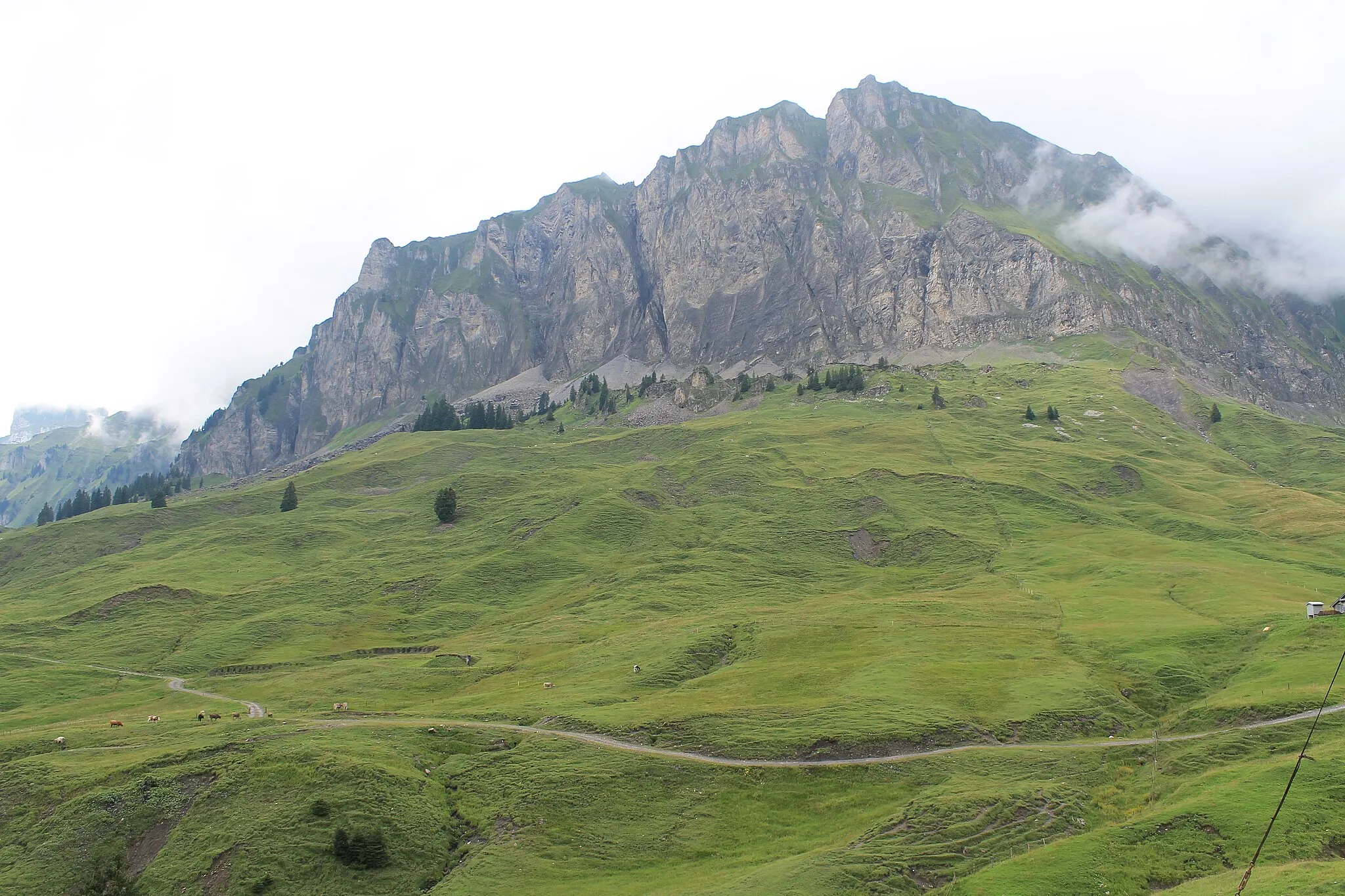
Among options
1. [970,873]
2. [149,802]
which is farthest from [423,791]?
[970,873]

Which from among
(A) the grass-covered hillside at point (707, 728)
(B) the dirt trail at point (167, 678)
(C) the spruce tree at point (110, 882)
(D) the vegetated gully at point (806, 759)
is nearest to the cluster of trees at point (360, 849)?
(A) the grass-covered hillside at point (707, 728)

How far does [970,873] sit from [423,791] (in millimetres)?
39035

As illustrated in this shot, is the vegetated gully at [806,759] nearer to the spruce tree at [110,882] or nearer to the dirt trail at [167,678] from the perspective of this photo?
the spruce tree at [110,882]

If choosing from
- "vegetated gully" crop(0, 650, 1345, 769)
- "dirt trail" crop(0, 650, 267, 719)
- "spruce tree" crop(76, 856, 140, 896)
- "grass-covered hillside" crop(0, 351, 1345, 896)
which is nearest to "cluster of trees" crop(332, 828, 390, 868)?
"grass-covered hillside" crop(0, 351, 1345, 896)

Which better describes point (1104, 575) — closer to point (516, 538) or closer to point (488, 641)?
point (488, 641)

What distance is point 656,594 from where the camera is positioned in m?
149

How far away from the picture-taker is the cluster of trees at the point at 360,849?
5825 cm

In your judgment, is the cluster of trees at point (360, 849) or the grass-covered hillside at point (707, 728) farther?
the cluster of trees at point (360, 849)

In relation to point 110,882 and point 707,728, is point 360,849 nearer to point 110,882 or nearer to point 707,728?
point 110,882

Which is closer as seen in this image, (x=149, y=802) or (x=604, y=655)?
(x=149, y=802)

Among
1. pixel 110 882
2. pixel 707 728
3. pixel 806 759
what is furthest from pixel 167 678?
pixel 806 759

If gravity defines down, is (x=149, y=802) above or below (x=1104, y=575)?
above

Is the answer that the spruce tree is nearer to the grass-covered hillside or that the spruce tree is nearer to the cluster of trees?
the grass-covered hillside

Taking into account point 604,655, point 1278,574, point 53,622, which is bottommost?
point 1278,574
